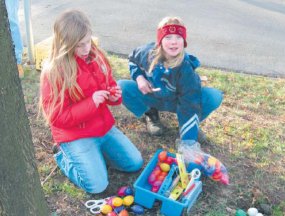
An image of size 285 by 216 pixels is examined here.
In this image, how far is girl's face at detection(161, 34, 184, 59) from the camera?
3010 mm

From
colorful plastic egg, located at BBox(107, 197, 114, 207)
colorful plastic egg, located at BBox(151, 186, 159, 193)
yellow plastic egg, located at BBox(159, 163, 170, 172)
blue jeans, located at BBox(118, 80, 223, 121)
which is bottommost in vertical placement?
colorful plastic egg, located at BBox(107, 197, 114, 207)

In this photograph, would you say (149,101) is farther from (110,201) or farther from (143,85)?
(110,201)

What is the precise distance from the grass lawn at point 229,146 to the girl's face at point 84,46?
34.9 inches

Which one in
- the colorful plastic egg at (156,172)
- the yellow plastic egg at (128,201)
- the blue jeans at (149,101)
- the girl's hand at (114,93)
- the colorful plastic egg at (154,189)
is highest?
the girl's hand at (114,93)

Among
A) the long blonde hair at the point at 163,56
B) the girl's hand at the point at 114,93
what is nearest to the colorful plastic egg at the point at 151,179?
the girl's hand at the point at 114,93

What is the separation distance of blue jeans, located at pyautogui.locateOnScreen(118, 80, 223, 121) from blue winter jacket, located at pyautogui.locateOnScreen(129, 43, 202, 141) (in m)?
0.09

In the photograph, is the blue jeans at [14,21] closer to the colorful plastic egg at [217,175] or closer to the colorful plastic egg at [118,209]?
the colorful plastic egg at [118,209]

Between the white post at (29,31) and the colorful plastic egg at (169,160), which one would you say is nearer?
the colorful plastic egg at (169,160)

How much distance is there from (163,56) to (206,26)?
3742 mm

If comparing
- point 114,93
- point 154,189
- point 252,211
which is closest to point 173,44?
point 114,93

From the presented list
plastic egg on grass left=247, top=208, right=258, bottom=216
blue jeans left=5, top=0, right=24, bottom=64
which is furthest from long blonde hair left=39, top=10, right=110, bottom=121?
blue jeans left=5, top=0, right=24, bottom=64

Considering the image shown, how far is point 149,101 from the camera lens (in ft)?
11.3

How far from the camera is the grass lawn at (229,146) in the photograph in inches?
109

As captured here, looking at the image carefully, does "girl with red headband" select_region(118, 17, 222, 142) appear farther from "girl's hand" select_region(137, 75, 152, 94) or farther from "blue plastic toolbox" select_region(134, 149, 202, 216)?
"blue plastic toolbox" select_region(134, 149, 202, 216)
